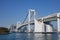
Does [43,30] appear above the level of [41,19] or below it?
below

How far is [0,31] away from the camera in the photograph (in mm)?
56281

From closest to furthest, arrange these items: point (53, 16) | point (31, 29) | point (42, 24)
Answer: point (53, 16)
point (42, 24)
point (31, 29)

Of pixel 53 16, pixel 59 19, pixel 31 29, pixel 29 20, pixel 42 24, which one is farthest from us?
pixel 31 29

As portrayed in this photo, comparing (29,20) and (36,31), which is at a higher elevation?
(29,20)

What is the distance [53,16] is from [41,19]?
13619 millimetres

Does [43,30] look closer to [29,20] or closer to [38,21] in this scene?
[38,21]

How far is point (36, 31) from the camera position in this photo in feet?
269

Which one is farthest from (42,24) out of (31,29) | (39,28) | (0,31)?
(0,31)

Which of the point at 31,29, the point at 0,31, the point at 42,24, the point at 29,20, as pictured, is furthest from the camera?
the point at 31,29

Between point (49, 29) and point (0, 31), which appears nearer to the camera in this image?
point (0, 31)

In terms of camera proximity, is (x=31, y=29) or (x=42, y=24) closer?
(x=42, y=24)

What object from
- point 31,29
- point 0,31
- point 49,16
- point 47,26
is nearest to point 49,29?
point 47,26

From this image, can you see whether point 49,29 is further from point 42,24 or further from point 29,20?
point 29,20

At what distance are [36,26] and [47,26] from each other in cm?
527
